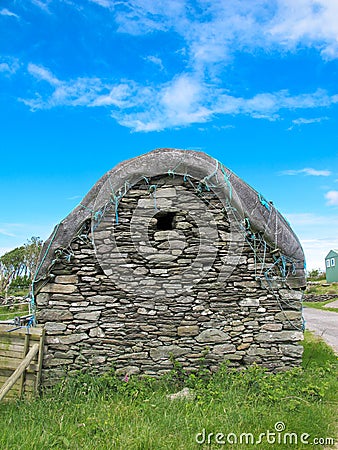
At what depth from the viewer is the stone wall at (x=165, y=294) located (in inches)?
249

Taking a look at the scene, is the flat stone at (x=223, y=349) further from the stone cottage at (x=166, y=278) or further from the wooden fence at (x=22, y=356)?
the wooden fence at (x=22, y=356)

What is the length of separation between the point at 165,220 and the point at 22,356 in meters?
3.19

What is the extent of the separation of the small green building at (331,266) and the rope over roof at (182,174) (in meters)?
32.4

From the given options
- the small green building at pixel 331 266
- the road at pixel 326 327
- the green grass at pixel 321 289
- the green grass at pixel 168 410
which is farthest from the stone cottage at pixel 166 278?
the small green building at pixel 331 266

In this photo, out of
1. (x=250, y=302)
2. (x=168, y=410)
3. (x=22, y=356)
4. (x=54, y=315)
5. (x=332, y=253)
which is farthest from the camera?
(x=332, y=253)

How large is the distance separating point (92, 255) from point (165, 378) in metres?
2.30

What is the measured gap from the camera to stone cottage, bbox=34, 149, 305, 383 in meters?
6.32

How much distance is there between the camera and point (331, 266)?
122 ft

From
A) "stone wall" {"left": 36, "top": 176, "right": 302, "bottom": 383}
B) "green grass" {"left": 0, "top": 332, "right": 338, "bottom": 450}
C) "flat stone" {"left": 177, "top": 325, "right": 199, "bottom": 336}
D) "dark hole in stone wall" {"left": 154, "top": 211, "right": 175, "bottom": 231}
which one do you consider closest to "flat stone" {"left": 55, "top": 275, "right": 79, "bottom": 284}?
"stone wall" {"left": 36, "top": 176, "right": 302, "bottom": 383}

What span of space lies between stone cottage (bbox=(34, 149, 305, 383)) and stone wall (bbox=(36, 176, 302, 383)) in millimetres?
16

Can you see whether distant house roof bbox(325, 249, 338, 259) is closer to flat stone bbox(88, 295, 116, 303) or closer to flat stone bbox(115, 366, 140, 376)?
flat stone bbox(115, 366, 140, 376)

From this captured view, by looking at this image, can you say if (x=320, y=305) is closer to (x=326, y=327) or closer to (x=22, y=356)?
(x=326, y=327)

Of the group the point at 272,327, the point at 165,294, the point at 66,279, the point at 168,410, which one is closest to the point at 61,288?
the point at 66,279

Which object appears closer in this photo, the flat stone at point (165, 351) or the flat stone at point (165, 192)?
the flat stone at point (165, 351)
